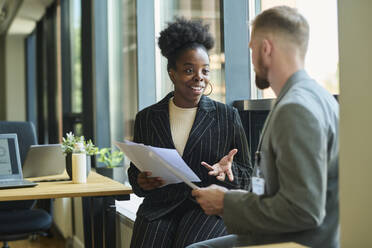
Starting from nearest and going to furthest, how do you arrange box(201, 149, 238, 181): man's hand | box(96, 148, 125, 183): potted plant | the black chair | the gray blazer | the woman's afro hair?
the gray blazer
box(201, 149, 238, 181): man's hand
the woman's afro hair
the black chair
box(96, 148, 125, 183): potted plant

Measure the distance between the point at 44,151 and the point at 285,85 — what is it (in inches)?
73.4

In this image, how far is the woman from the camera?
218cm

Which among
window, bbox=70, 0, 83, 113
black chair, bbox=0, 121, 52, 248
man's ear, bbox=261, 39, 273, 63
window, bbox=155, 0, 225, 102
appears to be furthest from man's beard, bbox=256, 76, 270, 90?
window, bbox=70, 0, 83, 113

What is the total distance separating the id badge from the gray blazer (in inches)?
0.5

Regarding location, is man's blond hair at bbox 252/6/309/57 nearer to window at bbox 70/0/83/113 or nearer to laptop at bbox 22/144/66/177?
laptop at bbox 22/144/66/177

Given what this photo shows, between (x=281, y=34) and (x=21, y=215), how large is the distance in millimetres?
2672

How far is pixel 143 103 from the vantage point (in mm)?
3709

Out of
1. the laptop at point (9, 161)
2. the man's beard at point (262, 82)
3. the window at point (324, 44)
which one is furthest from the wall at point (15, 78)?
the man's beard at point (262, 82)

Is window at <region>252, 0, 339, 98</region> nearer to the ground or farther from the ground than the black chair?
farther from the ground

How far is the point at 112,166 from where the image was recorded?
405 cm

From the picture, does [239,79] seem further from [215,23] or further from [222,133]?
[222,133]

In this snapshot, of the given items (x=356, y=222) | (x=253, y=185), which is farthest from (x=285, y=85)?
(x=356, y=222)

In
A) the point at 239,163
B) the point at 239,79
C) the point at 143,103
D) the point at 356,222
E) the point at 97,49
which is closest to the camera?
the point at 356,222

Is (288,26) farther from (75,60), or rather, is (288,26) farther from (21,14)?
(21,14)
